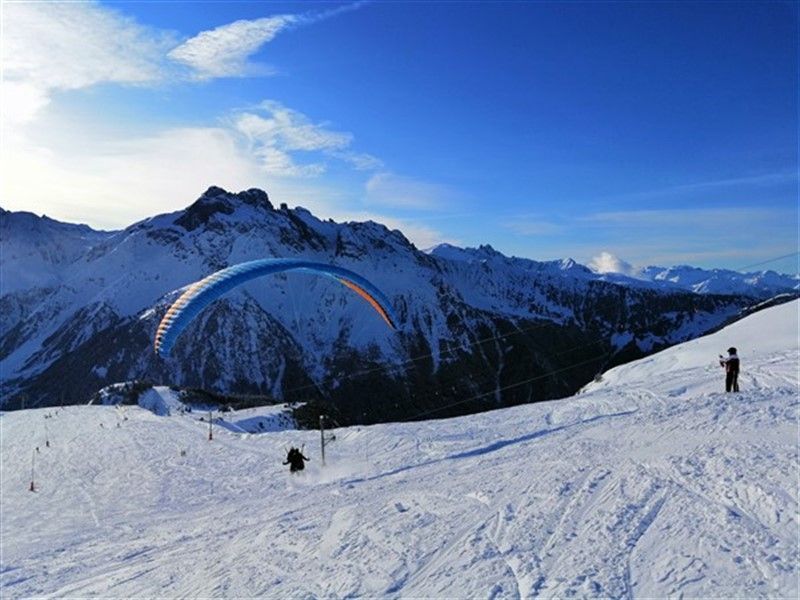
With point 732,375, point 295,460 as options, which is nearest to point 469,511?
point 295,460

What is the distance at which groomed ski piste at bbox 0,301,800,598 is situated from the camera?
8398mm

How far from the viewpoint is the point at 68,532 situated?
15836 mm

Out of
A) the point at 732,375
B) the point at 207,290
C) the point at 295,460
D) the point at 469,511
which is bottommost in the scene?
the point at 295,460

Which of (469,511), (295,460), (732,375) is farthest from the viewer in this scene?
(732,375)

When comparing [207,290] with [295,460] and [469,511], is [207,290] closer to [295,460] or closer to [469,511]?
[295,460]

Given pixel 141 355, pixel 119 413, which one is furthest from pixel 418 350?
pixel 119 413

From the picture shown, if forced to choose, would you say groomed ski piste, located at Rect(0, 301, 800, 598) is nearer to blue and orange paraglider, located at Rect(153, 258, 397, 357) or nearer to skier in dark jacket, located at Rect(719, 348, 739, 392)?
skier in dark jacket, located at Rect(719, 348, 739, 392)


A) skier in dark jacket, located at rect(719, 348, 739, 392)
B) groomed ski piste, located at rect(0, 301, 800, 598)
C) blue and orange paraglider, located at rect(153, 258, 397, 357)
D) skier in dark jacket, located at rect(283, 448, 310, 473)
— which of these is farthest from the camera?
blue and orange paraglider, located at rect(153, 258, 397, 357)

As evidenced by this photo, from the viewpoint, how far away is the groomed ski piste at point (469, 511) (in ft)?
27.6

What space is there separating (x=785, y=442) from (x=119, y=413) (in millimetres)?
40962

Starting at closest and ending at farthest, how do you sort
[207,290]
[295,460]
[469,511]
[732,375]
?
1. [469,511]
2. [295,460]
3. [732,375]
4. [207,290]

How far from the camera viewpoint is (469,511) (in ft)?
36.8

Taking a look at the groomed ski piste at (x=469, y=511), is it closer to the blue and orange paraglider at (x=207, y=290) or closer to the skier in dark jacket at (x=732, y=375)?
the skier in dark jacket at (x=732, y=375)

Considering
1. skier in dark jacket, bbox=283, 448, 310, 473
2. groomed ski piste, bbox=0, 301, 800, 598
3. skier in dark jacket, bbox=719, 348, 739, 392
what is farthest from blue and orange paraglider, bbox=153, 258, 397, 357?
skier in dark jacket, bbox=719, 348, 739, 392
